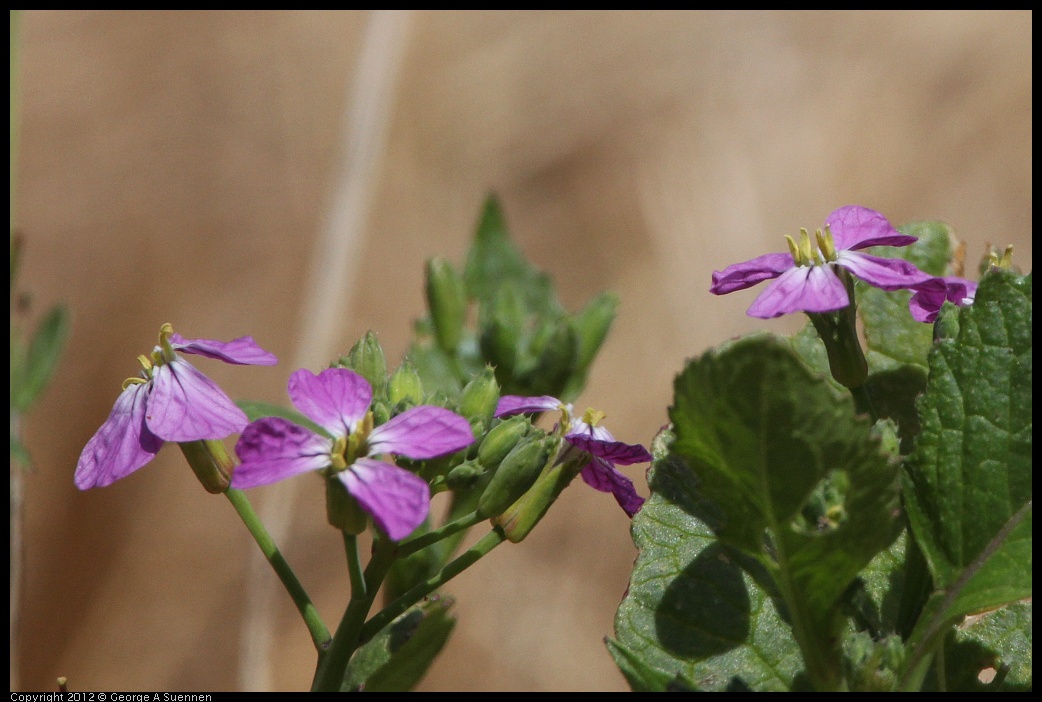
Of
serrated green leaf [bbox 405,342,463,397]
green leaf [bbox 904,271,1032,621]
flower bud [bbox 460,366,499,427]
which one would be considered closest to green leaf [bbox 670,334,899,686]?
green leaf [bbox 904,271,1032,621]

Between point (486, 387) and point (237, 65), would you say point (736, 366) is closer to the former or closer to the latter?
point (486, 387)

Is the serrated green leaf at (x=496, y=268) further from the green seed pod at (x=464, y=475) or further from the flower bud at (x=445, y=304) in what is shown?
the green seed pod at (x=464, y=475)

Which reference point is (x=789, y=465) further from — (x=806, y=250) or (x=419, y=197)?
(x=419, y=197)

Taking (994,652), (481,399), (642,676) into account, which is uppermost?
(481,399)

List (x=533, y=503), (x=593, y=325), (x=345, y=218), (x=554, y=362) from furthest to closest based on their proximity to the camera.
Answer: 1. (x=345, y=218)
2. (x=593, y=325)
3. (x=554, y=362)
4. (x=533, y=503)

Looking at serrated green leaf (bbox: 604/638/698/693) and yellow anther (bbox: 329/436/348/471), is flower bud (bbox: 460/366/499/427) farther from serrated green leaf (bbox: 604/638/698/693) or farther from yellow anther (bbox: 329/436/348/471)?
serrated green leaf (bbox: 604/638/698/693)

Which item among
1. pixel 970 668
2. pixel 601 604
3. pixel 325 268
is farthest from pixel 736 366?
pixel 325 268

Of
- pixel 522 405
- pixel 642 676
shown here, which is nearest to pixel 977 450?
pixel 642 676
